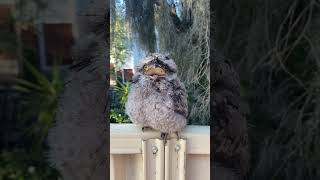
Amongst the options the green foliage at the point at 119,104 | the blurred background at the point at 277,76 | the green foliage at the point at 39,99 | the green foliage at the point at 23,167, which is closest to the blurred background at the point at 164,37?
the green foliage at the point at 119,104

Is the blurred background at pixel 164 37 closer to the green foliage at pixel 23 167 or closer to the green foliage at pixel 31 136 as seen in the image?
the green foliage at pixel 31 136

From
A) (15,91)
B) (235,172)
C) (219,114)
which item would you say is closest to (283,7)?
(219,114)

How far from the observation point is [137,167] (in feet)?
6.02

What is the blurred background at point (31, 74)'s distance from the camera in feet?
6.20

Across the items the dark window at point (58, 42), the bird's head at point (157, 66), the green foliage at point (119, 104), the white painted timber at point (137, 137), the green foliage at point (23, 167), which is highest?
the dark window at point (58, 42)

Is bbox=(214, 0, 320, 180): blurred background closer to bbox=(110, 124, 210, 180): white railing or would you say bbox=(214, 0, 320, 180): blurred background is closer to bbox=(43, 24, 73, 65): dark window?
bbox=(110, 124, 210, 180): white railing

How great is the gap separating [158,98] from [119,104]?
15 centimetres

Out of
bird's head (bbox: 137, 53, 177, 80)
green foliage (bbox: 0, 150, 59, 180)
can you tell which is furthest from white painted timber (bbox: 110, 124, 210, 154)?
green foliage (bbox: 0, 150, 59, 180)

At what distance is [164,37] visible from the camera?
1.77 m

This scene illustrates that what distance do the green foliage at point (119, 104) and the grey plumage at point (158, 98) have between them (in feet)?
0.06

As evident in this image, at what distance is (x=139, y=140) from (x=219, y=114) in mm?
313

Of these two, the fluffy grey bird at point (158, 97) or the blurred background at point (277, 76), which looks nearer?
the fluffy grey bird at point (158, 97)

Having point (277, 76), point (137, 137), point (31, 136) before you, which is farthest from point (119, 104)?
point (277, 76)

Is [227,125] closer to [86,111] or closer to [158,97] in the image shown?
[158,97]
